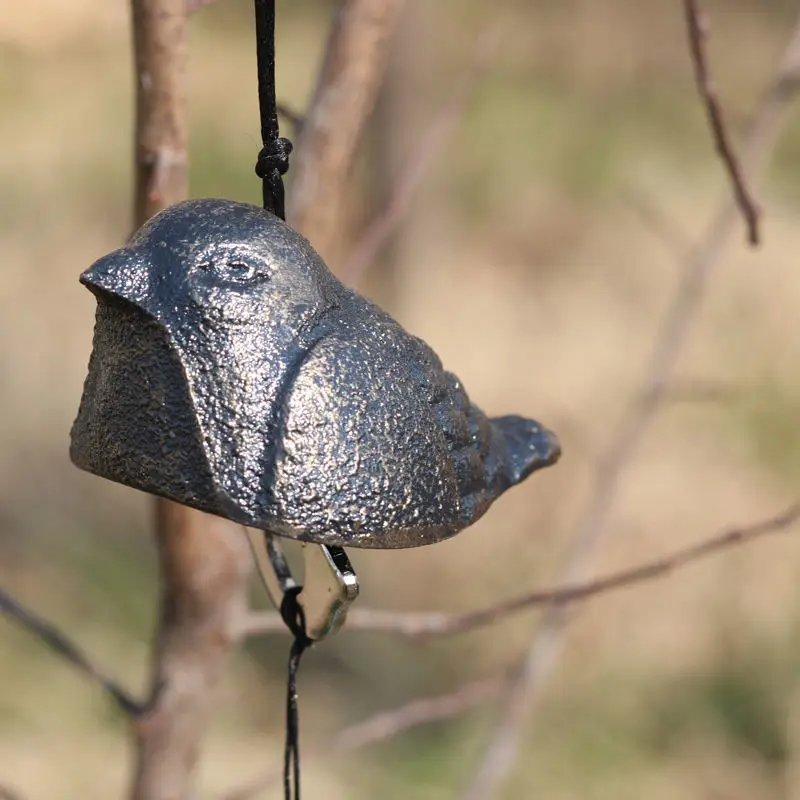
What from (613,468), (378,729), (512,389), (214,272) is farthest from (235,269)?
(512,389)

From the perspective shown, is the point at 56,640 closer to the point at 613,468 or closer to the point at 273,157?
the point at 273,157

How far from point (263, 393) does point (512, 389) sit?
2669 millimetres

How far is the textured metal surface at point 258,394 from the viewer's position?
1.77 ft

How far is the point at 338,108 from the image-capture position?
1.11 meters

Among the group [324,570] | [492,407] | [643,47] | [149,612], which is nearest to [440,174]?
[492,407]

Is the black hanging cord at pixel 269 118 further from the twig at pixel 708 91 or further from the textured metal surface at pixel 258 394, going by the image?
the twig at pixel 708 91

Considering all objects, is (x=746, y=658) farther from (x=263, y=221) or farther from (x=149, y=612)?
(x=263, y=221)

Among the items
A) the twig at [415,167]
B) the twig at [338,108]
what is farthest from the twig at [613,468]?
the twig at [338,108]

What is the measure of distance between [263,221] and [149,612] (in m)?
2.73

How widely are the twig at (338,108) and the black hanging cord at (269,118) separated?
451 millimetres

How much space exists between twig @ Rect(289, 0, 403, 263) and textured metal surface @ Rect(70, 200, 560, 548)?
521 mm

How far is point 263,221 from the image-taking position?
592mm

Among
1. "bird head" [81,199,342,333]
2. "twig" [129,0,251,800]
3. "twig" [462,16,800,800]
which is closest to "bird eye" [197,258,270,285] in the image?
"bird head" [81,199,342,333]

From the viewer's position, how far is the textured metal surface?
540mm
